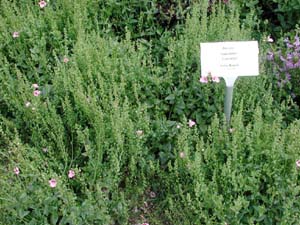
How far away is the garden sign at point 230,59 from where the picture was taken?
8.21 ft

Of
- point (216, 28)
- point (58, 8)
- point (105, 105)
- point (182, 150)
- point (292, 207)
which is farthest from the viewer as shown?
point (58, 8)

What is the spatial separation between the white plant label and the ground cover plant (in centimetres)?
19

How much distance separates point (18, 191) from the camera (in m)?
2.24

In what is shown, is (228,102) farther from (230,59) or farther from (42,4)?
(42,4)

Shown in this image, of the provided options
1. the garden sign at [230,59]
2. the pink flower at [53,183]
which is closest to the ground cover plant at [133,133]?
the pink flower at [53,183]

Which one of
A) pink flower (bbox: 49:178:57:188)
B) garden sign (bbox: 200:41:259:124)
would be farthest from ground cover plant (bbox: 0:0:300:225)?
garden sign (bbox: 200:41:259:124)

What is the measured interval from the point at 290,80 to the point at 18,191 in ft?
5.99

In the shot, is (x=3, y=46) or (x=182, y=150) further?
(x=3, y=46)

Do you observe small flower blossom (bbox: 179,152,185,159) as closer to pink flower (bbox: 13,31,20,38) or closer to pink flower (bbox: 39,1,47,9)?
pink flower (bbox: 13,31,20,38)

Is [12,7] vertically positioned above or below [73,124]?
above

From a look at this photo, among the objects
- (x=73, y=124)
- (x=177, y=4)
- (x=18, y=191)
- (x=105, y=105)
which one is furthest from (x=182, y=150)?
(x=177, y=4)

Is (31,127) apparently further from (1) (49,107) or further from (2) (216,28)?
(2) (216,28)

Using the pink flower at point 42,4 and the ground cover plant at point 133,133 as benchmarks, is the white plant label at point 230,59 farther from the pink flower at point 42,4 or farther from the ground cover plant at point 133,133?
the pink flower at point 42,4

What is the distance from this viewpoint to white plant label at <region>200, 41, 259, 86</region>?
2.50m
